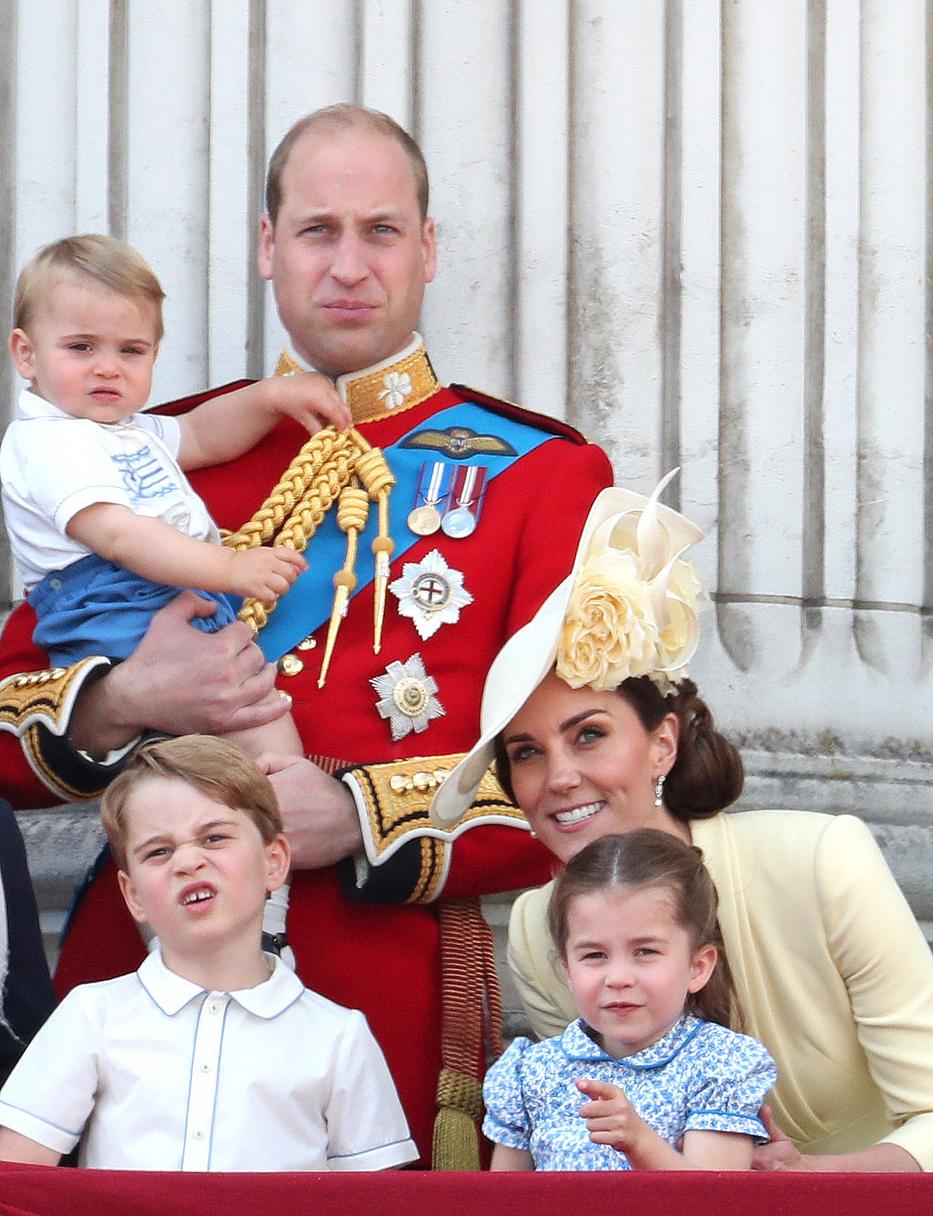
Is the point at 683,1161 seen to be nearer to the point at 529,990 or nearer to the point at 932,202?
the point at 529,990

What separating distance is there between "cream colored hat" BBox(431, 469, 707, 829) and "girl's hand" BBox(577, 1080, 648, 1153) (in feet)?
1.82

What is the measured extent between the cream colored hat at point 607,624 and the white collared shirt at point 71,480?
0.53 meters

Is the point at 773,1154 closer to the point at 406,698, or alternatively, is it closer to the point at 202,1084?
the point at 202,1084

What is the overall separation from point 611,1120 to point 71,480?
1211 millimetres

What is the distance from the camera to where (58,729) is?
3.12 m

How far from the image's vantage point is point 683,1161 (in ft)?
7.92

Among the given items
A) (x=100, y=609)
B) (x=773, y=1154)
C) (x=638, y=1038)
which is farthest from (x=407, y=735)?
(x=773, y=1154)

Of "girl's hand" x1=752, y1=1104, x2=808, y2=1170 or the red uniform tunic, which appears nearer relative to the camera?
"girl's hand" x1=752, y1=1104, x2=808, y2=1170

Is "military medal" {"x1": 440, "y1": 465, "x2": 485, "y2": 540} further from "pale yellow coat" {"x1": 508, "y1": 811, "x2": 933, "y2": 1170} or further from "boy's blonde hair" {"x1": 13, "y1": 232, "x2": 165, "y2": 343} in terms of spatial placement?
"pale yellow coat" {"x1": 508, "y1": 811, "x2": 933, "y2": 1170}

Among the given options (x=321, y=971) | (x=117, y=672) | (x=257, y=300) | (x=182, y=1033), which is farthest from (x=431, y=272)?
(x=182, y=1033)

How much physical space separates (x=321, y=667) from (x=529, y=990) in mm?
566

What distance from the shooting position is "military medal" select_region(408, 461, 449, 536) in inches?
132

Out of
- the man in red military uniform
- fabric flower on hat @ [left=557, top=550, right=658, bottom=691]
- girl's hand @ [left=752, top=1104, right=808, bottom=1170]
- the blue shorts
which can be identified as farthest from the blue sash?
girl's hand @ [left=752, top=1104, right=808, bottom=1170]

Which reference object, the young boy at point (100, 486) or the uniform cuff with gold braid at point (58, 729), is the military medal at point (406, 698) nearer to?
the young boy at point (100, 486)
